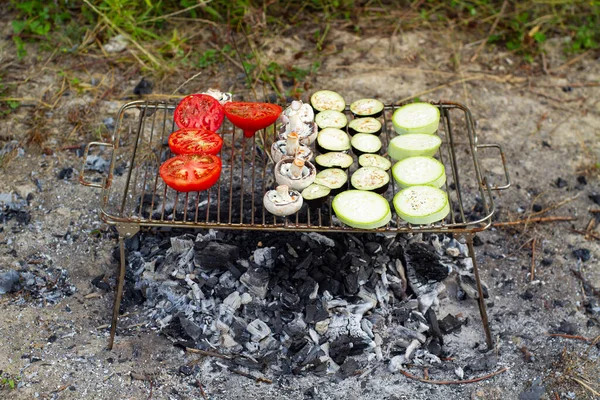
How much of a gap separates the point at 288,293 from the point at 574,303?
7.80 feet

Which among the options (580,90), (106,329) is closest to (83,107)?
(106,329)

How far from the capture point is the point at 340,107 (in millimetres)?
5148

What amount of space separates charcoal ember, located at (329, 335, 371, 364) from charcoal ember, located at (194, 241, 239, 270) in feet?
3.28

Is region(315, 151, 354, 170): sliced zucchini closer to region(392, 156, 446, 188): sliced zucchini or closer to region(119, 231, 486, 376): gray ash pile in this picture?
region(392, 156, 446, 188): sliced zucchini

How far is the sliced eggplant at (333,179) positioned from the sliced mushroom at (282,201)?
30 centimetres

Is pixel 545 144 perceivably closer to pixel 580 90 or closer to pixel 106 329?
pixel 580 90

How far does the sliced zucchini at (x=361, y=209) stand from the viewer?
423 cm

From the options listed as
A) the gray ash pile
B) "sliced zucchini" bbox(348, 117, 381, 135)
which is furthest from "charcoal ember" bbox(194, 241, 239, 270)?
"sliced zucchini" bbox(348, 117, 381, 135)

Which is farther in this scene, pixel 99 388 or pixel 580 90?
pixel 580 90

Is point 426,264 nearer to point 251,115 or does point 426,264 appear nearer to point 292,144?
point 292,144

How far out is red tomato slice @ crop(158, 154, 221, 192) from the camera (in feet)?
14.4

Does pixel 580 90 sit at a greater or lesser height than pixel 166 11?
lesser

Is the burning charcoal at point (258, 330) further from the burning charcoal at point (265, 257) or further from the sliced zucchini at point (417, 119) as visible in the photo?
the sliced zucchini at point (417, 119)

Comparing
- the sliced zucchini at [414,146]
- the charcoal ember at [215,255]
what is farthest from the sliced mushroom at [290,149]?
the charcoal ember at [215,255]
